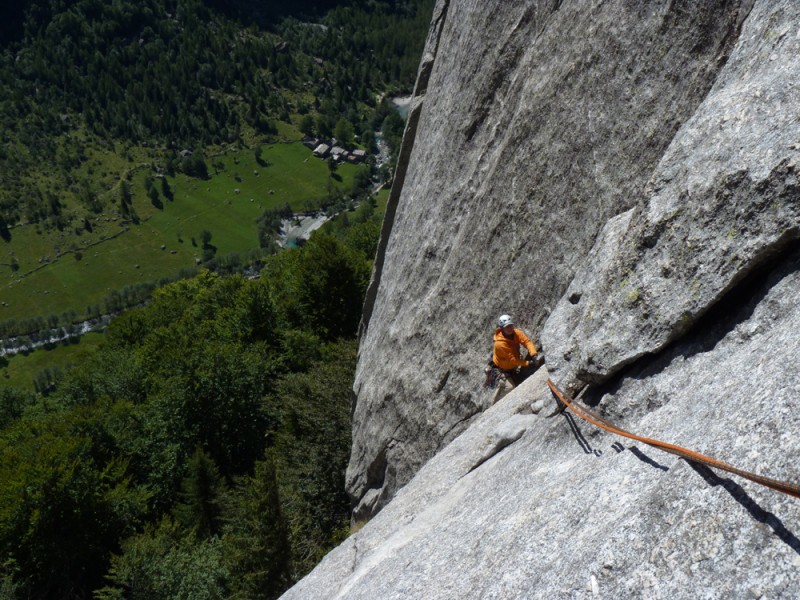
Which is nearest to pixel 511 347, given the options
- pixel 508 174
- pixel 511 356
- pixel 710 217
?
pixel 511 356

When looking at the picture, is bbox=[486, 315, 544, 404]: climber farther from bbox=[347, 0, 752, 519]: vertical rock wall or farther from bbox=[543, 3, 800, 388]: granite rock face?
bbox=[543, 3, 800, 388]: granite rock face

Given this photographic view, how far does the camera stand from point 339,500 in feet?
106

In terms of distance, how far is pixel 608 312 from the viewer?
970cm

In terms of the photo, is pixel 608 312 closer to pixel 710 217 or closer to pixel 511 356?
pixel 710 217

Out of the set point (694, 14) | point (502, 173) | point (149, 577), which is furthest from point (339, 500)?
point (694, 14)

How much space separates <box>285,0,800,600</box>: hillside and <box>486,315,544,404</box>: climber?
2.22ft

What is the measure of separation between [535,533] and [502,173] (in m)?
9.84

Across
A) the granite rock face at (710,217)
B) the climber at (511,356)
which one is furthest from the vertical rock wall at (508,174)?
the climber at (511,356)

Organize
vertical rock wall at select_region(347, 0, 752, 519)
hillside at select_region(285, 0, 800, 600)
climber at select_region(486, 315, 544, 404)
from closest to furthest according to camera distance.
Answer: hillside at select_region(285, 0, 800, 600)
vertical rock wall at select_region(347, 0, 752, 519)
climber at select_region(486, 315, 544, 404)

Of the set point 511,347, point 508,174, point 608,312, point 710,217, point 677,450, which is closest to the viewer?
point 677,450

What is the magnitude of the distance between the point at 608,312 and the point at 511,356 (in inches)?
177

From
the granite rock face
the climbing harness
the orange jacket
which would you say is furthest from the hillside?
the orange jacket

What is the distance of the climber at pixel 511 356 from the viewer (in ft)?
45.6

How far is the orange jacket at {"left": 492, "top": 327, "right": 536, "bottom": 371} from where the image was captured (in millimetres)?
13945
